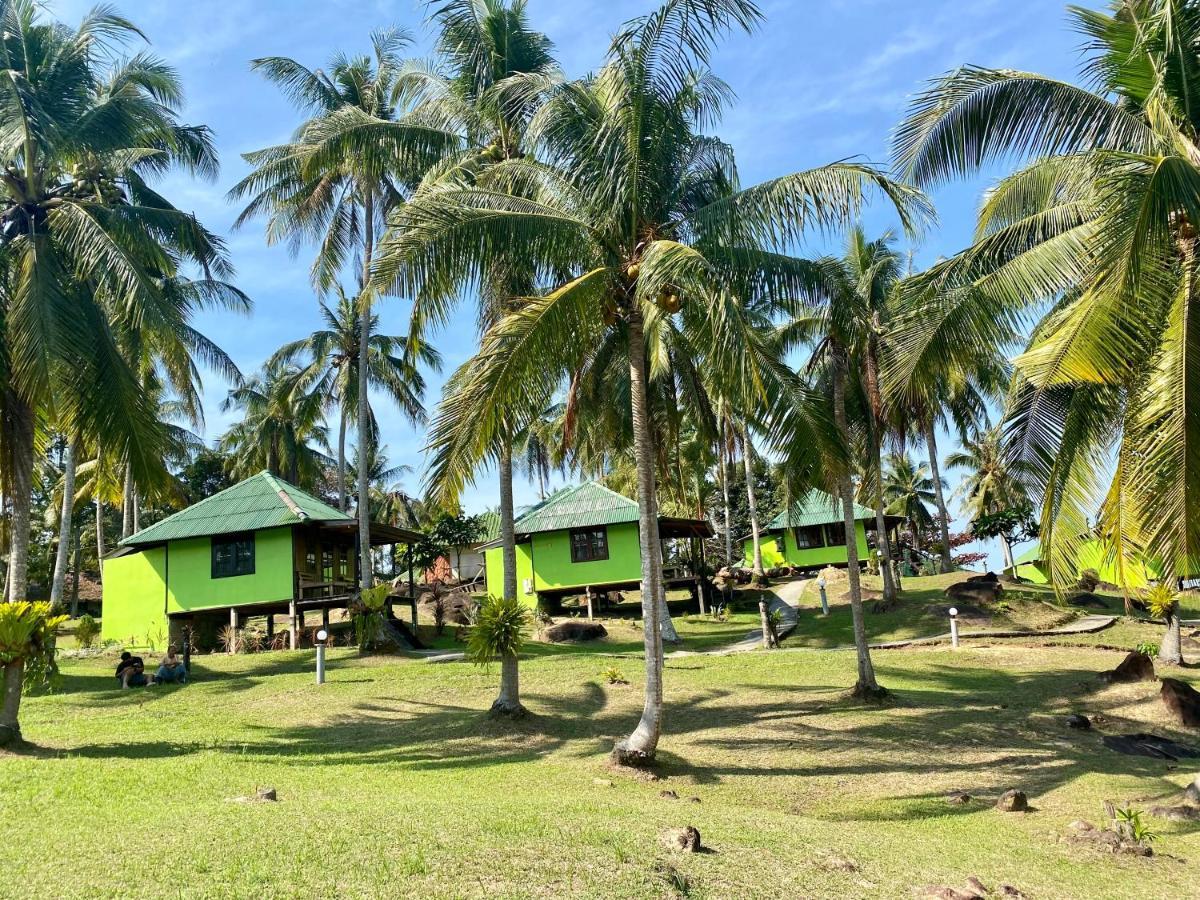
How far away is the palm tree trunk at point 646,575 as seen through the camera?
12359 mm

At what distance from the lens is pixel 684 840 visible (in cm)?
795

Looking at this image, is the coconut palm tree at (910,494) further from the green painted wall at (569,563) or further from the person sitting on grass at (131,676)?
the person sitting on grass at (131,676)

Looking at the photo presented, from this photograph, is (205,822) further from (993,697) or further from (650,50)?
(993,697)

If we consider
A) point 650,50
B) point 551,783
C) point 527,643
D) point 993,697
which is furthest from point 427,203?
point 527,643

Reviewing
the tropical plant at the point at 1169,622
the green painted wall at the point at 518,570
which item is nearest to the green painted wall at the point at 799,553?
the green painted wall at the point at 518,570

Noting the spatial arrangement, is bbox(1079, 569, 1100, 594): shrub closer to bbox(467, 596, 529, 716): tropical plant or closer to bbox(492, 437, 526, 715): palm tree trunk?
bbox(492, 437, 526, 715): palm tree trunk

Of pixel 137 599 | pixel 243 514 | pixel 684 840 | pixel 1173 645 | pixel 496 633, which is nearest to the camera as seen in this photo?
pixel 684 840

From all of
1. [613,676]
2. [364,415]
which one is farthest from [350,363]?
[613,676]

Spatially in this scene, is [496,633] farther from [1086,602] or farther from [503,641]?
[1086,602]

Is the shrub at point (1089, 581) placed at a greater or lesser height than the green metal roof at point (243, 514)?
lesser

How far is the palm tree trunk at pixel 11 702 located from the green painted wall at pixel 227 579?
47.7 ft

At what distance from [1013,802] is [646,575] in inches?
211

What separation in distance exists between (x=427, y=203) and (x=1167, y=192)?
867cm

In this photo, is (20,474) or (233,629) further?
(233,629)
